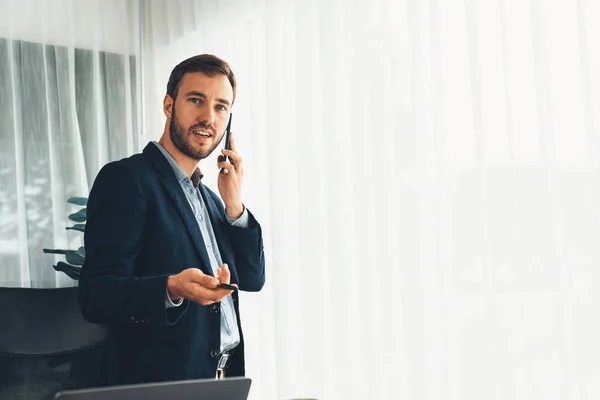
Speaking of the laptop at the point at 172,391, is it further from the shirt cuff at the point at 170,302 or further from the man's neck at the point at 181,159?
the man's neck at the point at 181,159

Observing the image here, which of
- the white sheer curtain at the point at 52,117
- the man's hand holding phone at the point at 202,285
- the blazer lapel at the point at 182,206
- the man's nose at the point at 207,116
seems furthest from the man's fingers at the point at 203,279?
the white sheer curtain at the point at 52,117

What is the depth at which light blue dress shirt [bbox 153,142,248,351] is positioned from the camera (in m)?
1.80

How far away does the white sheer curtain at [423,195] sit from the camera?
1.58 meters

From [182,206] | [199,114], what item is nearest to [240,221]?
[182,206]

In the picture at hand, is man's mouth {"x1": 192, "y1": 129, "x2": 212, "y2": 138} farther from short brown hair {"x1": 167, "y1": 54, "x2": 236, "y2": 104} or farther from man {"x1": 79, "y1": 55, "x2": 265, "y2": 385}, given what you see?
short brown hair {"x1": 167, "y1": 54, "x2": 236, "y2": 104}

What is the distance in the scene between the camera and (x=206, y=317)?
1.73 m

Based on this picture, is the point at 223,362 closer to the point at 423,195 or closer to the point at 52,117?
the point at 423,195

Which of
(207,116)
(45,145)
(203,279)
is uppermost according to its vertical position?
(45,145)

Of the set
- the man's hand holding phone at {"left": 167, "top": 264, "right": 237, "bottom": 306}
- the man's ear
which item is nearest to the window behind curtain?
the man's ear

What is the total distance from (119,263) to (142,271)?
9cm

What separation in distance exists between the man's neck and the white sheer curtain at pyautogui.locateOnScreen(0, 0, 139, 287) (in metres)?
1.38

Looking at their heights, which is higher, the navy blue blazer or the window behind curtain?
the window behind curtain

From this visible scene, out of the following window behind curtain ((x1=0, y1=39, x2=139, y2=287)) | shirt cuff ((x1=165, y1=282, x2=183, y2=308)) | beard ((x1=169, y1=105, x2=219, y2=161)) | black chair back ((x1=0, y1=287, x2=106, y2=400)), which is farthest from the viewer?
window behind curtain ((x1=0, y1=39, x2=139, y2=287))

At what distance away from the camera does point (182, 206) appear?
1783 mm
